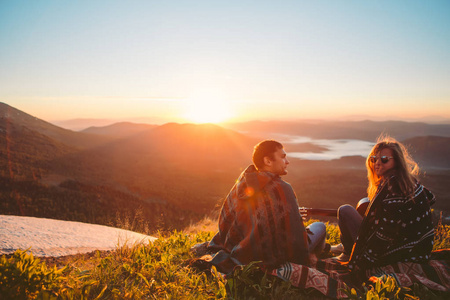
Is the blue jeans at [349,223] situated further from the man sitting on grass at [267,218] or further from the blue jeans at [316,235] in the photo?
the man sitting on grass at [267,218]

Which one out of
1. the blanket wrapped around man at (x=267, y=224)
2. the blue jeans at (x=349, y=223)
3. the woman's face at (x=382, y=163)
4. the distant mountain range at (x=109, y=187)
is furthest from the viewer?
the distant mountain range at (x=109, y=187)

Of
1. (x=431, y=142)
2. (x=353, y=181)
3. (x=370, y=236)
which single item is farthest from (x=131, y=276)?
(x=431, y=142)

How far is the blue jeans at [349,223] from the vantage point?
162 inches

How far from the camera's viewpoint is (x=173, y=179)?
3812 cm

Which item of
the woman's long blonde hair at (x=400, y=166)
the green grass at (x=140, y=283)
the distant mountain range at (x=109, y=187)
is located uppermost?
the woman's long blonde hair at (x=400, y=166)

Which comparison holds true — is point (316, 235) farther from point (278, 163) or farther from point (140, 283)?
point (140, 283)

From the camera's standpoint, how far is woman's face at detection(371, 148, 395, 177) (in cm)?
371

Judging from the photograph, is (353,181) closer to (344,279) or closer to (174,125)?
(344,279)

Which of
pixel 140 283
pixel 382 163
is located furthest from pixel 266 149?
pixel 140 283

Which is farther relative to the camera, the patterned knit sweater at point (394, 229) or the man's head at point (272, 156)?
the man's head at point (272, 156)

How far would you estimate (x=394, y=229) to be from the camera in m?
3.50

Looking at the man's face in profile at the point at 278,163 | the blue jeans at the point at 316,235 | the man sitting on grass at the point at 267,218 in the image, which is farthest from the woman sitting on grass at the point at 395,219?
the man's face in profile at the point at 278,163

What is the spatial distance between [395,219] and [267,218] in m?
1.64

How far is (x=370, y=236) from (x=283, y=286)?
4.55 feet
